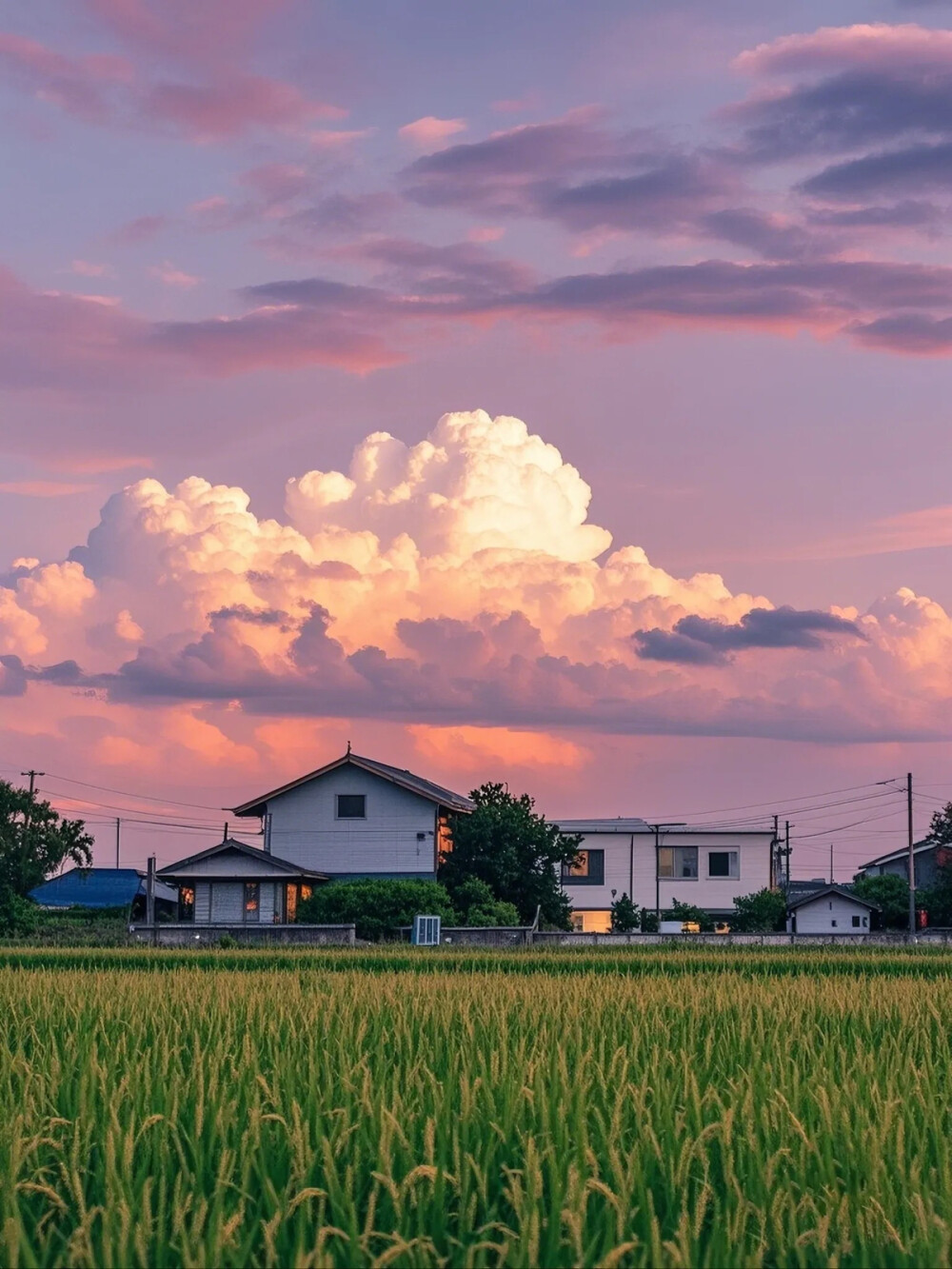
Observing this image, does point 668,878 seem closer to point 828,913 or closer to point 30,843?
point 828,913

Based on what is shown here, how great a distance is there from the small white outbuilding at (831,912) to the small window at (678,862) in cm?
452

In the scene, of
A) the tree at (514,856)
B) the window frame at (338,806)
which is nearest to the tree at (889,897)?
the tree at (514,856)

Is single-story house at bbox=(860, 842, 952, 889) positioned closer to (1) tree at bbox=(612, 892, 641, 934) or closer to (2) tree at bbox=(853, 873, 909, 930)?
(2) tree at bbox=(853, 873, 909, 930)

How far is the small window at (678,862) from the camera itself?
6281 centimetres

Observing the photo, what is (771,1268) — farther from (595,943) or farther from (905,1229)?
(595,943)

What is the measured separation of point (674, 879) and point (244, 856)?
66.9ft

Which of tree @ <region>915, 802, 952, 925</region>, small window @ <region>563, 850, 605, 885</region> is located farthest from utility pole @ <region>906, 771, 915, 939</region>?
small window @ <region>563, 850, 605, 885</region>

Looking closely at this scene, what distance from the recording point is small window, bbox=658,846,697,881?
206ft

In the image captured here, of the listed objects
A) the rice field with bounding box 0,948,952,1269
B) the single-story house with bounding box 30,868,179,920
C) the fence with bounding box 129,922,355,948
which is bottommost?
the single-story house with bounding box 30,868,179,920

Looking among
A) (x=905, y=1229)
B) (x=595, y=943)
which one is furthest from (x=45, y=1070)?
(x=595, y=943)

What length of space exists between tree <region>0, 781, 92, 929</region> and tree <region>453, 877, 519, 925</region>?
13.4 m

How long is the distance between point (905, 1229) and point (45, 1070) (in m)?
5.08

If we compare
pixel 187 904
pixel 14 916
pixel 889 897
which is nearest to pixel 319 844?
pixel 187 904

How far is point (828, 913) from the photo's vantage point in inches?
2485
